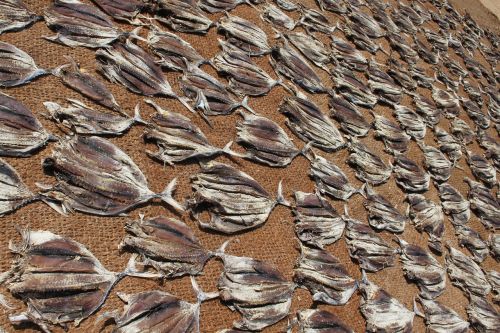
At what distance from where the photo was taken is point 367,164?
19.1 ft

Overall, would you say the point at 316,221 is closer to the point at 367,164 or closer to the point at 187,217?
the point at 187,217

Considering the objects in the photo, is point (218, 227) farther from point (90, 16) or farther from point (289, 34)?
point (289, 34)

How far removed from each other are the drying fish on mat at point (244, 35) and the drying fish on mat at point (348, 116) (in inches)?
45.1

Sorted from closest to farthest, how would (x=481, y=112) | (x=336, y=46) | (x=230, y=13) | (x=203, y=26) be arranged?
(x=203, y=26) → (x=230, y=13) → (x=336, y=46) → (x=481, y=112)

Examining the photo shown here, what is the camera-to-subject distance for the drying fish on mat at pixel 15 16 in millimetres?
4098

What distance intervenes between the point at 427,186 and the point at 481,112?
145 inches

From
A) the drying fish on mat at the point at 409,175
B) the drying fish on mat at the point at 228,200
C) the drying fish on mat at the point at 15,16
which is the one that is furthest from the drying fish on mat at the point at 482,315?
the drying fish on mat at the point at 15,16

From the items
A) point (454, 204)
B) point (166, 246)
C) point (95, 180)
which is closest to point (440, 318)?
point (454, 204)

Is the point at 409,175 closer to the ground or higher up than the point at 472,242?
higher up

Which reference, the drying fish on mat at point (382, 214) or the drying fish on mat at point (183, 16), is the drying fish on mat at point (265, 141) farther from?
the drying fish on mat at point (183, 16)

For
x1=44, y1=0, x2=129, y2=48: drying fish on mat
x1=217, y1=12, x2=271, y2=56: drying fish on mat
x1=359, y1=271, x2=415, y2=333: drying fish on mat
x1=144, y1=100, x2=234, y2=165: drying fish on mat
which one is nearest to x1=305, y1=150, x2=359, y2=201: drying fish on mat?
x1=359, y1=271, x2=415, y2=333: drying fish on mat

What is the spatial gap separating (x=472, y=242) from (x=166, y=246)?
4628mm

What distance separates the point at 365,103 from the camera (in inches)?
265

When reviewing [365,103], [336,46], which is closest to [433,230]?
[365,103]
